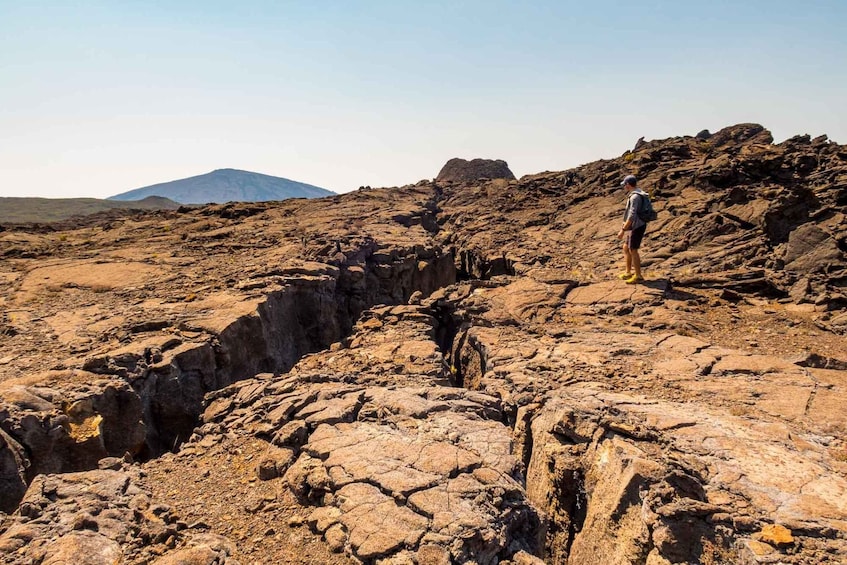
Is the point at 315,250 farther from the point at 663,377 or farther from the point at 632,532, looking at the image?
the point at 632,532

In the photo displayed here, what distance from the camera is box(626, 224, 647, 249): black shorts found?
402 inches

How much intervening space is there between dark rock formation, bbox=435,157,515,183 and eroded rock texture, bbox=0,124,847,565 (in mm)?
34517

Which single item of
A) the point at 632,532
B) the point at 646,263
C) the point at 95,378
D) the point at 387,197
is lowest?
the point at 632,532

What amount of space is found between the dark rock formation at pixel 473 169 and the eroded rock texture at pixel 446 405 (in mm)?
34517

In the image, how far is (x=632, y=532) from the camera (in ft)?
15.1

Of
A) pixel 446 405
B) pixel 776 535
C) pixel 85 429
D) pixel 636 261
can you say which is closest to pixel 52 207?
pixel 85 429

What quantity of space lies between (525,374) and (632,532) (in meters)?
3.01

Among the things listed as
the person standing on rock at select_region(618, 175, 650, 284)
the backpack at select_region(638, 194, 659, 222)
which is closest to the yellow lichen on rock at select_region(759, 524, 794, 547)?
the person standing on rock at select_region(618, 175, 650, 284)

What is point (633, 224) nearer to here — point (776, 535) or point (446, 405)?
point (446, 405)

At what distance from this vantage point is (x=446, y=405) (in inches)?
249

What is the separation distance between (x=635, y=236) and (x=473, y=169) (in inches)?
1600

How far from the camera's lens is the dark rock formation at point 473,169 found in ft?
160

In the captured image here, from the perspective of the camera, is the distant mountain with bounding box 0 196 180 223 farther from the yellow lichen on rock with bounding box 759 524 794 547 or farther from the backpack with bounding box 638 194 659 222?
the yellow lichen on rock with bounding box 759 524 794 547

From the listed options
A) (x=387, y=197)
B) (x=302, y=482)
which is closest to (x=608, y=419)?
(x=302, y=482)
